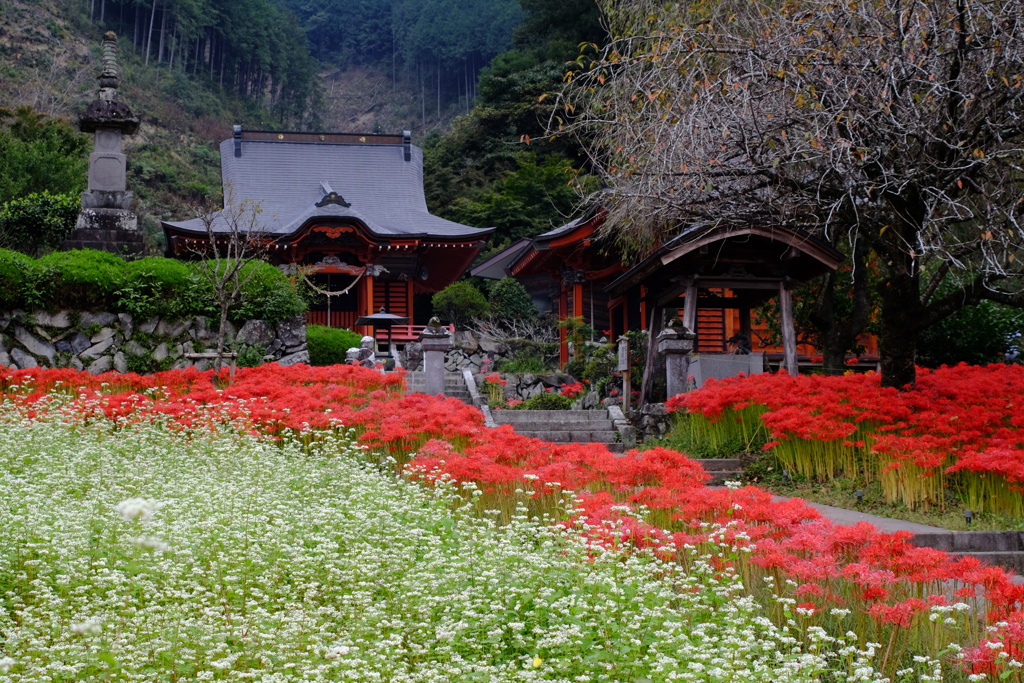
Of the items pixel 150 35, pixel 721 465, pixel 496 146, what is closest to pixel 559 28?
pixel 496 146

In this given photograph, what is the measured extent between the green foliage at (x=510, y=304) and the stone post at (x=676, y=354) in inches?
430

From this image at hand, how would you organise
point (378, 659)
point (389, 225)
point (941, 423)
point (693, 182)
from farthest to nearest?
point (389, 225)
point (693, 182)
point (941, 423)
point (378, 659)

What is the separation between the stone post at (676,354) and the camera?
42.6ft

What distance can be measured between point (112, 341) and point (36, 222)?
29.8 feet

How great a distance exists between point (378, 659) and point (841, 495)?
20.3 ft

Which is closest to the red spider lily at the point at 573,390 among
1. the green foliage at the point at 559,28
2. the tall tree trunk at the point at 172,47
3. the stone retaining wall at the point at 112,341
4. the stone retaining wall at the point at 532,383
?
the stone retaining wall at the point at 532,383

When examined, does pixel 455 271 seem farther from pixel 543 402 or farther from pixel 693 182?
pixel 693 182

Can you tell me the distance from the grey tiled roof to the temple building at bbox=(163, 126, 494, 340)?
0.11 feet

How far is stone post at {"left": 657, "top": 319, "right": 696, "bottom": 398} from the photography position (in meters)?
13.0

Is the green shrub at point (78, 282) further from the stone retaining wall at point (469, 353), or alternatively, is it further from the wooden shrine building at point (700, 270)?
the wooden shrine building at point (700, 270)

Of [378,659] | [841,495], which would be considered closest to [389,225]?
[841,495]

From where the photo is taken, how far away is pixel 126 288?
14883 mm

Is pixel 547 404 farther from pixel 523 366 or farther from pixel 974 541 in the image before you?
pixel 974 541

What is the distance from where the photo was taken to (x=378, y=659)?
3742 millimetres
